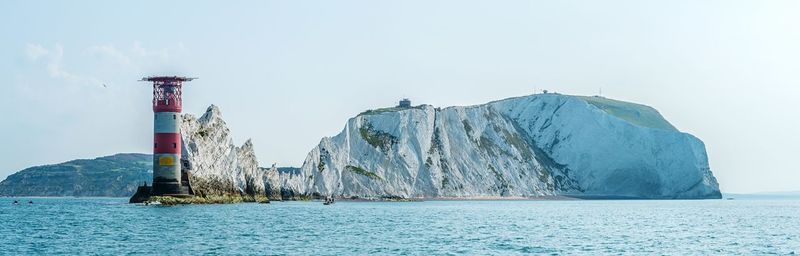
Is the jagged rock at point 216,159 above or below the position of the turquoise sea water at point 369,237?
above

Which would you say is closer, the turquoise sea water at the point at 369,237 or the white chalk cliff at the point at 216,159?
the turquoise sea water at the point at 369,237

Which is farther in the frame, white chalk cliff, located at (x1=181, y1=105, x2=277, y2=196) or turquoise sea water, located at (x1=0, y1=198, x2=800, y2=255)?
white chalk cliff, located at (x1=181, y1=105, x2=277, y2=196)

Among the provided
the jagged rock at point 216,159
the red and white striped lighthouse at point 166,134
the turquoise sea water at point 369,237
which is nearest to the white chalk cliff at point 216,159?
the jagged rock at point 216,159

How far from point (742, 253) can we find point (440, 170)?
139m

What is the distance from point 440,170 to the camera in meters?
194

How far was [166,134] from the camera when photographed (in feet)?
363

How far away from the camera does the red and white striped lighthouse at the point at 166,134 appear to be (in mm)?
Result: 111062

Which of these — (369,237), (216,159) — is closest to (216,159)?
(216,159)

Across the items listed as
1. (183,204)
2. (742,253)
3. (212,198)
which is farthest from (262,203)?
(742,253)

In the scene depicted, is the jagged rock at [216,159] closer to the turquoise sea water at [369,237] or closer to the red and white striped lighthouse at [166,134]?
the red and white striped lighthouse at [166,134]

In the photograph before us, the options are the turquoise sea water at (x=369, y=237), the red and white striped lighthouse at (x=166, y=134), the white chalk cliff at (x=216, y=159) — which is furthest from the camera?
the white chalk cliff at (x=216, y=159)

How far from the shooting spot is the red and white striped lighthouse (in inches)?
4373

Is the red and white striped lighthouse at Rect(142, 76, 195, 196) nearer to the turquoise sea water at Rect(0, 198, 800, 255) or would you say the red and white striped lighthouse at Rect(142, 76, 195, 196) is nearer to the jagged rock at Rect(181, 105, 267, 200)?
the jagged rock at Rect(181, 105, 267, 200)

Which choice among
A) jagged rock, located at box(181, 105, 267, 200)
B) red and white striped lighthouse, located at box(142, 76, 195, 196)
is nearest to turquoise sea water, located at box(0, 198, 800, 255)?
red and white striped lighthouse, located at box(142, 76, 195, 196)
